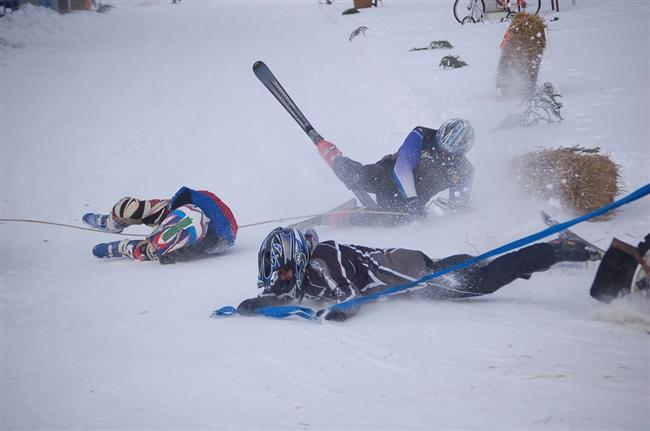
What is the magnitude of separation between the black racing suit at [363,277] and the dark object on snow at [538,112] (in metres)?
5.39

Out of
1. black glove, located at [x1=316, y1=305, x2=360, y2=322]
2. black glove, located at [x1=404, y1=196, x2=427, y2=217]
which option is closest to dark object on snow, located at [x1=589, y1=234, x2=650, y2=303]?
black glove, located at [x1=316, y1=305, x2=360, y2=322]

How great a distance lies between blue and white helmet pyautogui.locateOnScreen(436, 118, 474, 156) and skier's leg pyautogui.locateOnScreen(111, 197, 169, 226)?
113 inches

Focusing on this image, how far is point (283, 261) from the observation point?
170 inches

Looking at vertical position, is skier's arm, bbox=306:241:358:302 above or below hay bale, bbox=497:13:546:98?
below

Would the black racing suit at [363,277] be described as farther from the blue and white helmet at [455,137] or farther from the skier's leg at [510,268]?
the blue and white helmet at [455,137]

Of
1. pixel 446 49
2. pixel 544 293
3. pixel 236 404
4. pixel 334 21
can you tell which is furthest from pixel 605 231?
pixel 334 21

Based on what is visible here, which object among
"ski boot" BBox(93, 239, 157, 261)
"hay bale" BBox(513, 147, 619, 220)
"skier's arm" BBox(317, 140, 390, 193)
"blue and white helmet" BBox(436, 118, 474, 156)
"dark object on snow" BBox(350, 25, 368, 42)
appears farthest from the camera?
"dark object on snow" BBox(350, 25, 368, 42)

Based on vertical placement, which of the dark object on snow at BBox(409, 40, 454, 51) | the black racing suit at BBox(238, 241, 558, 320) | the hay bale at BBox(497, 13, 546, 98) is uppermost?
the dark object on snow at BBox(409, 40, 454, 51)

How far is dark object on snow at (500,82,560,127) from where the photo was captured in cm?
901

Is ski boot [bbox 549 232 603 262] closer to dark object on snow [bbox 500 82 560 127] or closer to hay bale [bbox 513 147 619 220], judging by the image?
hay bale [bbox 513 147 619 220]

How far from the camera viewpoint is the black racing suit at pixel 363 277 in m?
4.19

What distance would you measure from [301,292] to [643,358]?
2166 mm

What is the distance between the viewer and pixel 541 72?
11.7 m

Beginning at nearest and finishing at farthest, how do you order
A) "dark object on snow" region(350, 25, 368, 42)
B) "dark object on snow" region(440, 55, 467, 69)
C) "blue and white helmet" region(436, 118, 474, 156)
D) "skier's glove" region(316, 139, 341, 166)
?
"blue and white helmet" region(436, 118, 474, 156)
"skier's glove" region(316, 139, 341, 166)
"dark object on snow" region(440, 55, 467, 69)
"dark object on snow" region(350, 25, 368, 42)
